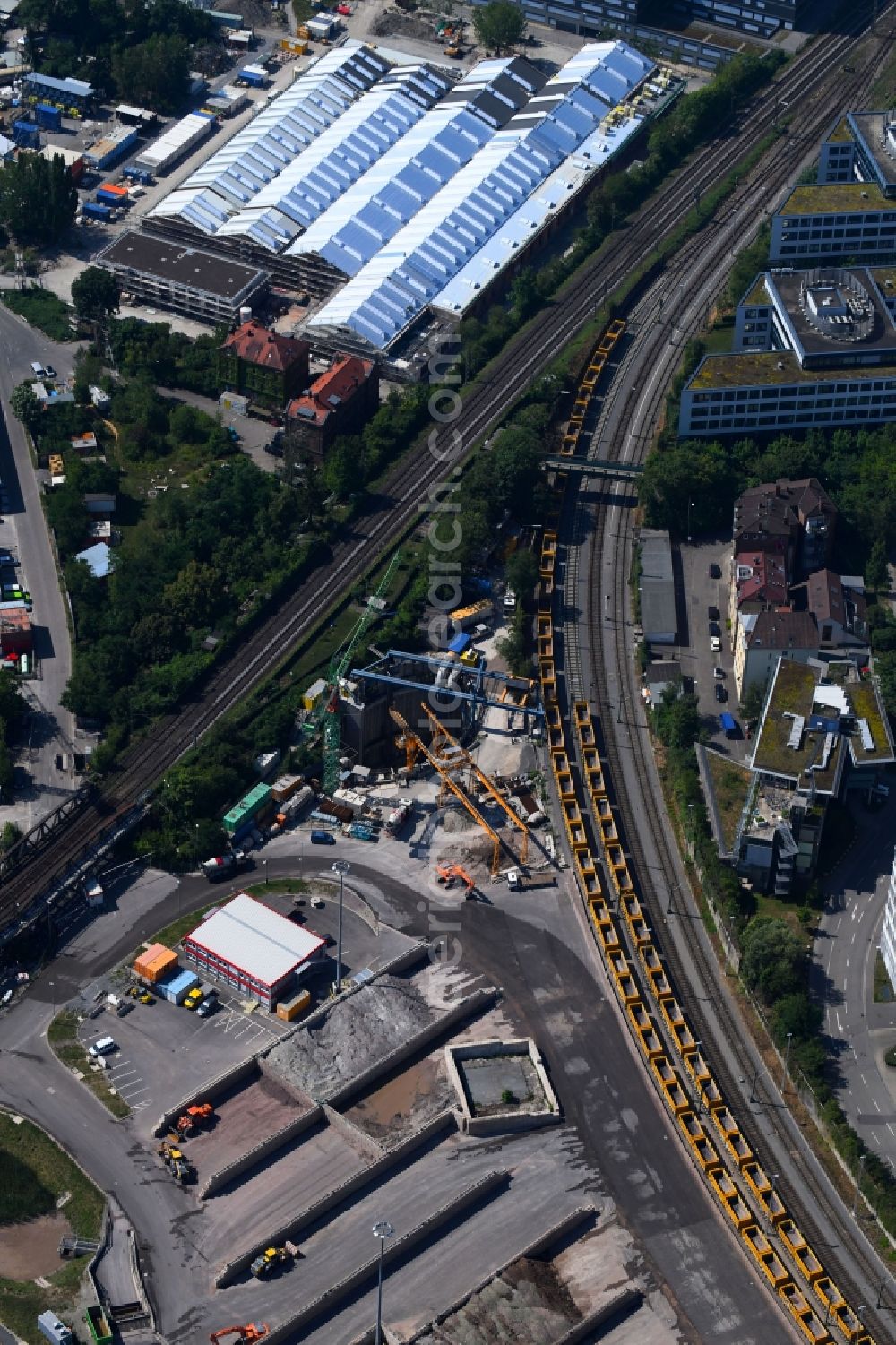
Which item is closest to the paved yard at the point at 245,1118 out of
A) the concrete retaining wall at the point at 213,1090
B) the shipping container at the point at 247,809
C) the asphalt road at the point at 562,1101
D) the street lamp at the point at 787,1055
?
the concrete retaining wall at the point at 213,1090

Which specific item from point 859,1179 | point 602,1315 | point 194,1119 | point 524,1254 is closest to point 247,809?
point 194,1119

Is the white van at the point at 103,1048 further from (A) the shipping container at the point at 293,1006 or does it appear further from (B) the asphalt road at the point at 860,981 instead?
(B) the asphalt road at the point at 860,981

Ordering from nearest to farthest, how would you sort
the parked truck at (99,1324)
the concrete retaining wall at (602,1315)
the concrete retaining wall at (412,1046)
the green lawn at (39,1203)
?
the parked truck at (99,1324)
the green lawn at (39,1203)
the concrete retaining wall at (602,1315)
the concrete retaining wall at (412,1046)

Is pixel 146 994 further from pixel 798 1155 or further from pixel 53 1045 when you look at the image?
pixel 798 1155

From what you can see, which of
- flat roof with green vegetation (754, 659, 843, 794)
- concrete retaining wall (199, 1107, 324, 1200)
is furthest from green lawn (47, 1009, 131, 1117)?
flat roof with green vegetation (754, 659, 843, 794)

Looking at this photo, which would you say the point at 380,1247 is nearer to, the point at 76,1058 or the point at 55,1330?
the point at 55,1330

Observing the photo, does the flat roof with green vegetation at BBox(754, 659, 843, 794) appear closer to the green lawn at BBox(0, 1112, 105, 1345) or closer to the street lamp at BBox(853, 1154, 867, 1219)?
the street lamp at BBox(853, 1154, 867, 1219)

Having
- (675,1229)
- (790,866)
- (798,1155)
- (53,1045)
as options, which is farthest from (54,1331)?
(790,866)
